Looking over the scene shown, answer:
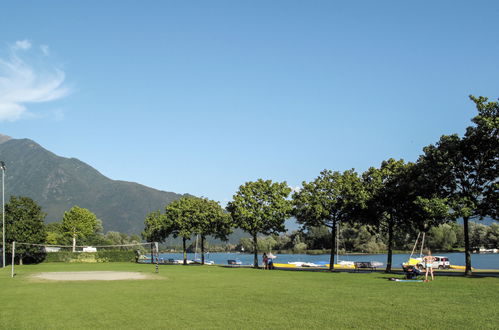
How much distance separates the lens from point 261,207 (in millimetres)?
62562

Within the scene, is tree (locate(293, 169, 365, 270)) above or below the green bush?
above

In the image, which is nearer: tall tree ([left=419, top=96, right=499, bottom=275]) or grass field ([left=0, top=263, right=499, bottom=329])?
grass field ([left=0, top=263, right=499, bottom=329])

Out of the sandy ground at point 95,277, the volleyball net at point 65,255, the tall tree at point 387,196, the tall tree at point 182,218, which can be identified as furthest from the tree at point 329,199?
the volleyball net at point 65,255

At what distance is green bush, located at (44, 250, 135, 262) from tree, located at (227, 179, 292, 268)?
43428 millimetres

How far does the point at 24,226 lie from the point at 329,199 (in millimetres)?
55671

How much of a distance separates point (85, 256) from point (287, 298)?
8001 cm

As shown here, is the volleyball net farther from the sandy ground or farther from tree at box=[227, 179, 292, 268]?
the sandy ground

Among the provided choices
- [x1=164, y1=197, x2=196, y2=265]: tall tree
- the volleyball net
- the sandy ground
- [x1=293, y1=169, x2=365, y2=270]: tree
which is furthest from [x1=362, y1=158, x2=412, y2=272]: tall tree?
the volleyball net

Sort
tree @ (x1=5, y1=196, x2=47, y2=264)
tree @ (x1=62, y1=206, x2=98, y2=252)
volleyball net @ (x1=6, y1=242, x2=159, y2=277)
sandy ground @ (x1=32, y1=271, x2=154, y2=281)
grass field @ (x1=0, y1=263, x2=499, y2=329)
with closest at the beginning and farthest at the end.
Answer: grass field @ (x1=0, y1=263, x2=499, y2=329), sandy ground @ (x1=32, y1=271, x2=154, y2=281), tree @ (x1=5, y1=196, x2=47, y2=264), volleyball net @ (x1=6, y1=242, x2=159, y2=277), tree @ (x1=62, y1=206, x2=98, y2=252)

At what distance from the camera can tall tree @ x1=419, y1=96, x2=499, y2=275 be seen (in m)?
37.6

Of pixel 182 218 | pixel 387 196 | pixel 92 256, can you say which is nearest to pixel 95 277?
pixel 387 196

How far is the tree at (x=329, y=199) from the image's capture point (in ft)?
168

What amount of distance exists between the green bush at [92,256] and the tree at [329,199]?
54.9m

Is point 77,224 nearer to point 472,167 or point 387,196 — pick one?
point 387,196
